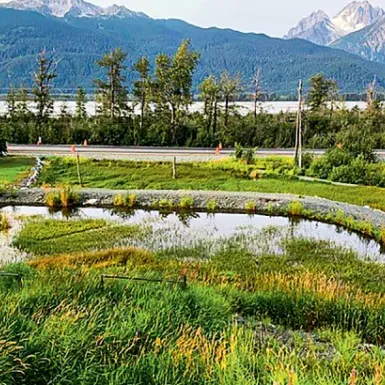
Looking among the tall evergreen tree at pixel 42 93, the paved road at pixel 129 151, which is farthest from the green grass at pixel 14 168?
the tall evergreen tree at pixel 42 93

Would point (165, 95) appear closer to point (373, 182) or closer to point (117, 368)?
point (373, 182)

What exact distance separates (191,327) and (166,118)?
35618 mm

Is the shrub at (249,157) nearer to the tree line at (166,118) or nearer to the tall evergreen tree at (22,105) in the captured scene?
the tree line at (166,118)

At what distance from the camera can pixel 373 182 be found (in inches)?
1085

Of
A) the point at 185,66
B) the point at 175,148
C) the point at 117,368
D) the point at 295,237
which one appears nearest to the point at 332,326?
the point at 117,368

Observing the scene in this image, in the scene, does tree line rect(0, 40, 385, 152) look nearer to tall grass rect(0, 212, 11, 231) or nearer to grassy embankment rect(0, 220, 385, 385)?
tall grass rect(0, 212, 11, 231)

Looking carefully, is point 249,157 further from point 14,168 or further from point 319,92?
point 319,92

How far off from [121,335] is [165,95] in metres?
35.8

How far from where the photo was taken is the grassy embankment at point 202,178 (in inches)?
986

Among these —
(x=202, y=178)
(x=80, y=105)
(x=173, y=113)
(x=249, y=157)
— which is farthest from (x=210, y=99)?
(x=202, y=178)

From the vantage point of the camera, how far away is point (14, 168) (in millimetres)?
28500

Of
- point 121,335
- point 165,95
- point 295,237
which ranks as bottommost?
point 295,237

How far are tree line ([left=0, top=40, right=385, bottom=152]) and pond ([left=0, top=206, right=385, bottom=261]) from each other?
62.8ft

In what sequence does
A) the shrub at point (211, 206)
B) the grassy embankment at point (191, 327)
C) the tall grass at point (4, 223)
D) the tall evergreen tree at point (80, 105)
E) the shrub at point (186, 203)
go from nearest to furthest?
1. the grassy embankment at point (191, 327)
2. the tall grass at point (4, 223)
3. the shrub at point (211, 206)
4. the shrub at point (186, 203)
5. the tall evergreen tree at point (80, 105)
